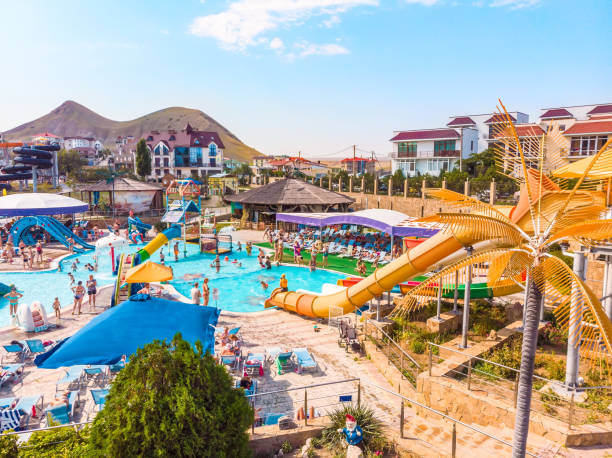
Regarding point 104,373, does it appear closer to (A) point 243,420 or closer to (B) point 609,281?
(A) point 243,420

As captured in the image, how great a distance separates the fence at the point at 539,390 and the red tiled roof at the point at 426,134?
4716 centimetres

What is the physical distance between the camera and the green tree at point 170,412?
4.81m

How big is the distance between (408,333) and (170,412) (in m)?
8.18

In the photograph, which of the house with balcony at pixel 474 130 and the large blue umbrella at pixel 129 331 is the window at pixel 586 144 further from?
the large blue umbrella at pixel 129 331

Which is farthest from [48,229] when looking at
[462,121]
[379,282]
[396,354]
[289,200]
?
[462,121]

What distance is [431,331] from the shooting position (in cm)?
1178

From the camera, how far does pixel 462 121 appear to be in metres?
56.1

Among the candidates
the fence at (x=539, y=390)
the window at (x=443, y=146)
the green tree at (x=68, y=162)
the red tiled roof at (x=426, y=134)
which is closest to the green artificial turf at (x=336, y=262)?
the fence at (x=539, y=390)

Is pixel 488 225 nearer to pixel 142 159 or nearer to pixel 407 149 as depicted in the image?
pixel 407 149

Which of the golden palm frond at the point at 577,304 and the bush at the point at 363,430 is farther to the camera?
the bush at the point at 363,430

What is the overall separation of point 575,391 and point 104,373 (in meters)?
10.1

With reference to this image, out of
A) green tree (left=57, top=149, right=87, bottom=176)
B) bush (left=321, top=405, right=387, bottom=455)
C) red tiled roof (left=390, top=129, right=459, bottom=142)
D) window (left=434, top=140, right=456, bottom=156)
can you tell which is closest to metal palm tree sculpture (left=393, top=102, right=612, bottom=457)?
bush (left=321, top=405, right=387, bottom=455)

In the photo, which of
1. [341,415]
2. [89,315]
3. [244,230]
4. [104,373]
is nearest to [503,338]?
[341,415]

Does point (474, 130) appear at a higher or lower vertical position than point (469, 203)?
higher
